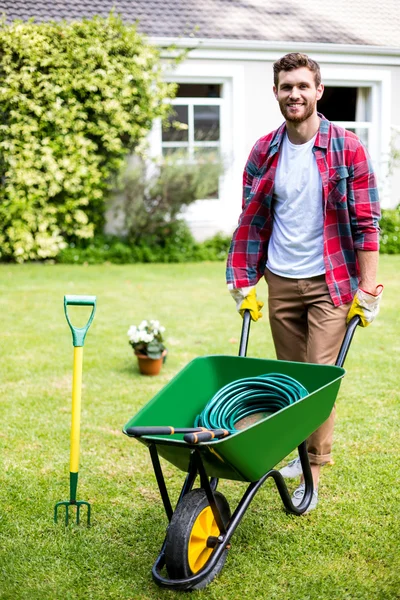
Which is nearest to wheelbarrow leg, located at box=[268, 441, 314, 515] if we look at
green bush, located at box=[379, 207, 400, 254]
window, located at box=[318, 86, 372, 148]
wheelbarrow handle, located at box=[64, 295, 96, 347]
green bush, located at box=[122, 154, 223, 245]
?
wheelbarrow handle, located at box=[64, 295, 96, 347]

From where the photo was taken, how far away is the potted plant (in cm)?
508

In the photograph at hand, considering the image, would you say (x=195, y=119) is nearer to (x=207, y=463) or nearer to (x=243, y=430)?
(x=207, y=463)

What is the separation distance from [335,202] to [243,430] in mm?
1191

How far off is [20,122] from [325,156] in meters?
7.50

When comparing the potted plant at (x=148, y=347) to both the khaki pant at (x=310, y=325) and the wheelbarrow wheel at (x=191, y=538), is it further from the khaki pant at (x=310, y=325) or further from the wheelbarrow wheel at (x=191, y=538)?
the wheelbarrow wheel at (x=191, y=538)

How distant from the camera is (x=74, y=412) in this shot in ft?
9.77

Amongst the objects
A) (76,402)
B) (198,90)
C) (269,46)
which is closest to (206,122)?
(198,90)

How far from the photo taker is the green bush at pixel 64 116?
970cm

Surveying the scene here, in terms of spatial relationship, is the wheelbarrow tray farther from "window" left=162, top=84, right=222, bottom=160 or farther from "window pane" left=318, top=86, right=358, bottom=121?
"window pane" left=318, top=86, right=358, bottom=121

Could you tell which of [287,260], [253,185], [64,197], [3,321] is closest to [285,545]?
[287,260]

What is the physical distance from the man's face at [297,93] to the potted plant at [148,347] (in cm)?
241

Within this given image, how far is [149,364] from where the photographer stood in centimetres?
514

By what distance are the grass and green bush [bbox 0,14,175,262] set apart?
375 cm

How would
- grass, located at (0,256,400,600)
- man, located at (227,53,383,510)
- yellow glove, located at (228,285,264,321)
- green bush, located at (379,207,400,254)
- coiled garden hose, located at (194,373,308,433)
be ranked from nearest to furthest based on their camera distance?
grass, located at (0,256,400,600) < coiled garden hose, located at (194,373,308,433) < man, located at (227,53,383,510) < yellow glove, located at (228,285,264,321) < green bush, located at (379,207,400,254)
